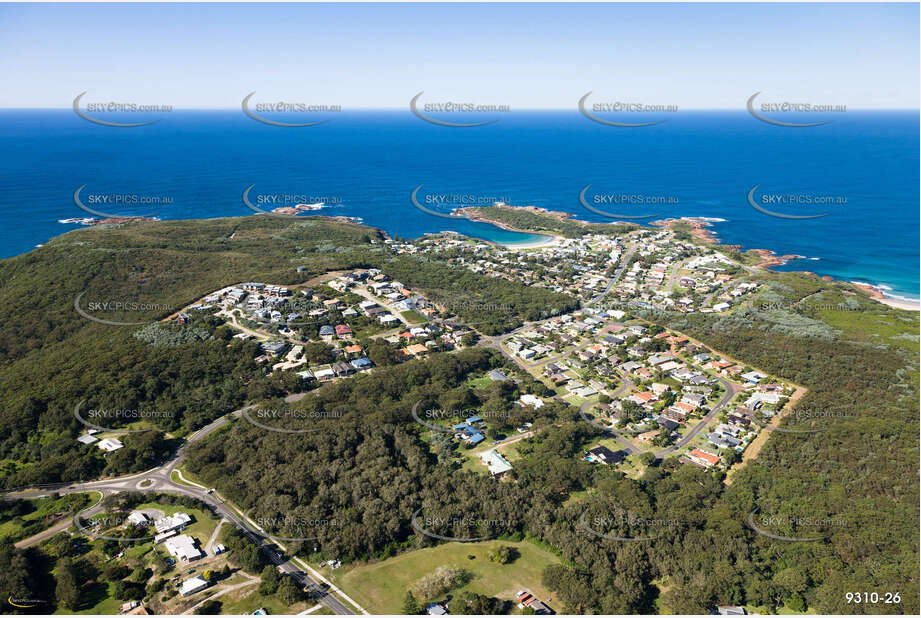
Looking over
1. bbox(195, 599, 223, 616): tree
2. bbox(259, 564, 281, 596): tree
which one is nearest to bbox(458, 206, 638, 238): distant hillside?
bbox(259, 564, 281, 596): tree

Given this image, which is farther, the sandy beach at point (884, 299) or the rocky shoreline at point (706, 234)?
the rocky shoreline at point (706, 234)

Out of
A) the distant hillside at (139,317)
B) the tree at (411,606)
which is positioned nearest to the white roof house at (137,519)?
the distant hillside at (139,317)

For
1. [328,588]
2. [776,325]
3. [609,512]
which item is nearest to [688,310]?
Answer: [776,325]

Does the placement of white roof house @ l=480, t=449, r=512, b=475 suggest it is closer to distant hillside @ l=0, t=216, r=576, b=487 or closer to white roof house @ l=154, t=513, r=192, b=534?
white roof house @ l=154, t=513, r=192, b=534

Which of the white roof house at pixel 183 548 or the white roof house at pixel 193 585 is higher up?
the white roof house at pixel 183 548

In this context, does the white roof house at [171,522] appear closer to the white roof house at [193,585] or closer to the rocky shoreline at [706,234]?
the white roof house at [193,585]

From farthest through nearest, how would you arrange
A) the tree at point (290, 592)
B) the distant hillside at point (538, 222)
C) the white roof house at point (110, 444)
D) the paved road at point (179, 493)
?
the distant hillside at point (538, 222), the white roof house at point (110, 444), the paved road at point (179, 493), the tree at point (290, 592)

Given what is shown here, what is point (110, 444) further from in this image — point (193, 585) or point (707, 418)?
point (707, 418)
